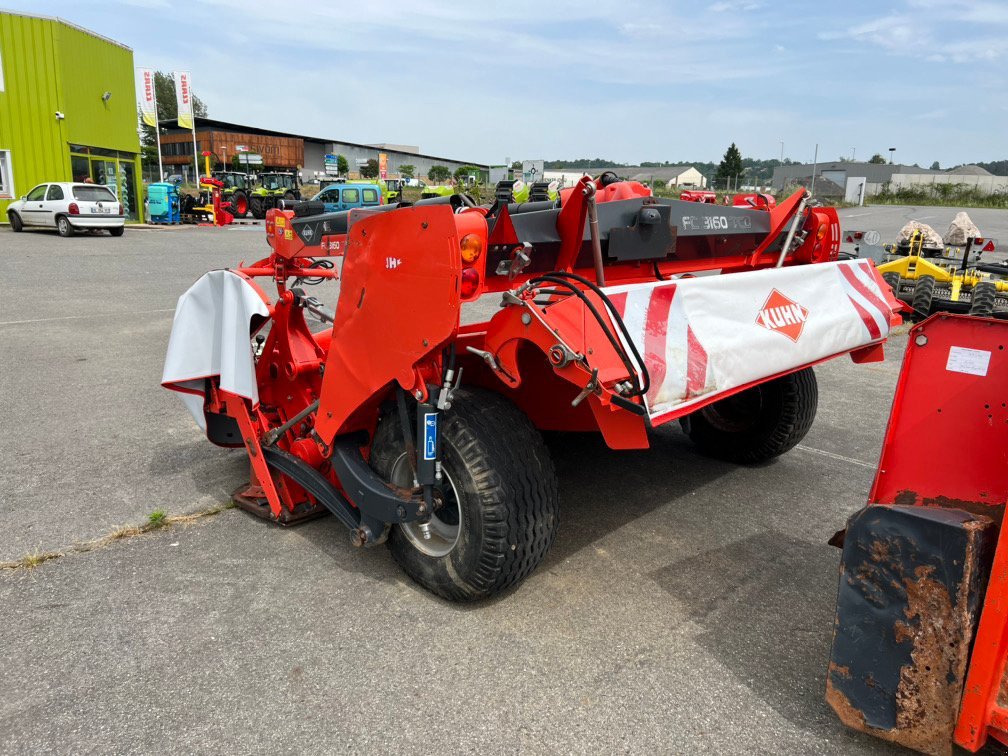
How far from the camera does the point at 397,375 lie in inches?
107

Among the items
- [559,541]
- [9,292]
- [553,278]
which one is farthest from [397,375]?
[9,292]

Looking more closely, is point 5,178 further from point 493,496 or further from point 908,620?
point 908,620

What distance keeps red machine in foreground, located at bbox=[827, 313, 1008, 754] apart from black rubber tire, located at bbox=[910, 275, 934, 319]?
8352 millimetres

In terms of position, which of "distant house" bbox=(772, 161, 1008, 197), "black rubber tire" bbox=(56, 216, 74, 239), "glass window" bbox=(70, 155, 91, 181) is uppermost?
"distant house" bbox=(772, 161, 1008, 197)

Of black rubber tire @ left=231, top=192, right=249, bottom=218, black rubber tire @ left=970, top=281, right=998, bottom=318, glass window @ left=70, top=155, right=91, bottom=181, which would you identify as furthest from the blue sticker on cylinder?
black rubber tire @ left=231, top=192, right=249, bottom=218

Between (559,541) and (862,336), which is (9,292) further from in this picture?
(862,336)

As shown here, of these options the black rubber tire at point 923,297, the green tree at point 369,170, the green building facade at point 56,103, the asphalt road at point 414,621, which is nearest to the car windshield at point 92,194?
the green building facade at point 56,103

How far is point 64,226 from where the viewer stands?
67.1 feet

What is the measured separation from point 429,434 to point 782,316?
1.54 meters

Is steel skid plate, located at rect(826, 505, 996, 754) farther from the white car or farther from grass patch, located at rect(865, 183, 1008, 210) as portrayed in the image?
grass patch, located at rect(865, 183, 1008, 210)

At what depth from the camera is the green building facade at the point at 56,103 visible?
72.8ft

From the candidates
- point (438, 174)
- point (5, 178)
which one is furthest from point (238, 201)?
point (438, 174)

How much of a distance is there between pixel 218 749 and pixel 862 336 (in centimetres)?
313

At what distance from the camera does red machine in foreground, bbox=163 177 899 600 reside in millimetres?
2504
